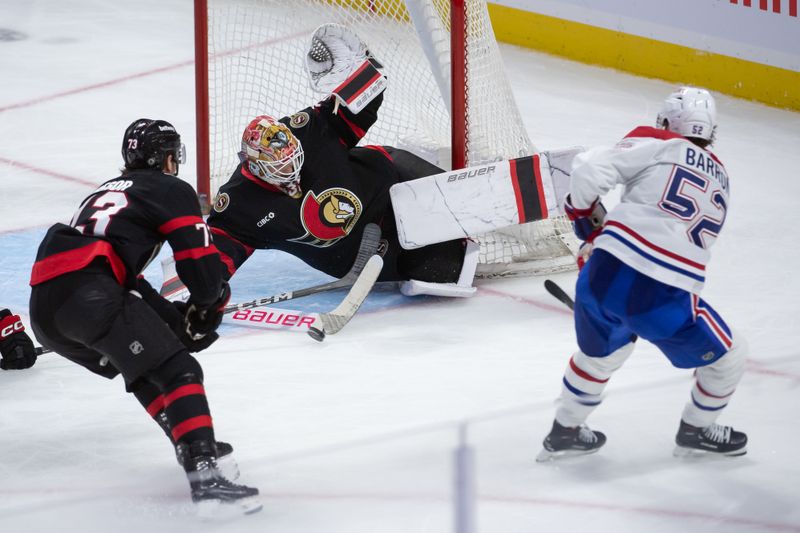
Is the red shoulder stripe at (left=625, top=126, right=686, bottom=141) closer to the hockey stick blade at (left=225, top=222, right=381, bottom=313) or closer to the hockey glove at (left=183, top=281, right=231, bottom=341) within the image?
the hockey glove at (left=183, top=281, right=231, bottom=341)

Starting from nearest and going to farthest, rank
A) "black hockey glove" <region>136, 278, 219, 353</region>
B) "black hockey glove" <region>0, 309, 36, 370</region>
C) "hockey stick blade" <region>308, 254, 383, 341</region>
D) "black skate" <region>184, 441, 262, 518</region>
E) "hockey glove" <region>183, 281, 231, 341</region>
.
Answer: "black skate" <region>184, 441, 262, 518</region>, "hockey glove" <region>183, 281, 231, 341</region>, "black hockey glove" <region>136, 278, 219, 353</region>, "black hockey glove" <region>0, 309, 36, 370</region>, "hockey stick blade" <region>308, 254, 383, 341</region>

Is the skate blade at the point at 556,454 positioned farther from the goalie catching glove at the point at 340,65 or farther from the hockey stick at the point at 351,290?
the goalie catching glove at the point at 340,65

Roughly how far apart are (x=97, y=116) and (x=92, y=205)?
3.41 m

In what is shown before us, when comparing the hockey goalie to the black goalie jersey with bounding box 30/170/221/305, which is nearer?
the black goalie jersey with bounding box 30/170/221/305

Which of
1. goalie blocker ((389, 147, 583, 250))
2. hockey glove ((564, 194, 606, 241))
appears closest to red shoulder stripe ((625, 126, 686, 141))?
hockey glove ((564, 194, 606, 241))

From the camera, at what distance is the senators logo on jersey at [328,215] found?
12.7 feet

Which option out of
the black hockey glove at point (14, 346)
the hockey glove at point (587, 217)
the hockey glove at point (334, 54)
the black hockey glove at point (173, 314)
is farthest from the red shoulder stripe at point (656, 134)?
the black hockey glove at point (14, 346)

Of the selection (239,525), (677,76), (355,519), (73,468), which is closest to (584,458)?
(355,519)

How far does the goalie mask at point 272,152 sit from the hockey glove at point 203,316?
3.02ft

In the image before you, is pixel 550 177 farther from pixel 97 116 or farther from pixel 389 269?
pixel 97 116

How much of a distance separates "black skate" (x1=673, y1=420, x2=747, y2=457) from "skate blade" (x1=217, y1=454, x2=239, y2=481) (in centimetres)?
100

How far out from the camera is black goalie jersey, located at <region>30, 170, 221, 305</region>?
2.74 m

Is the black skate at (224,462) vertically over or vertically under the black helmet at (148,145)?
under

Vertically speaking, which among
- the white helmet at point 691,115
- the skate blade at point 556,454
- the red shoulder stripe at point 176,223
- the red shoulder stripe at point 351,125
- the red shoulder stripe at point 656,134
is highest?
the white helmet at point 691,115
